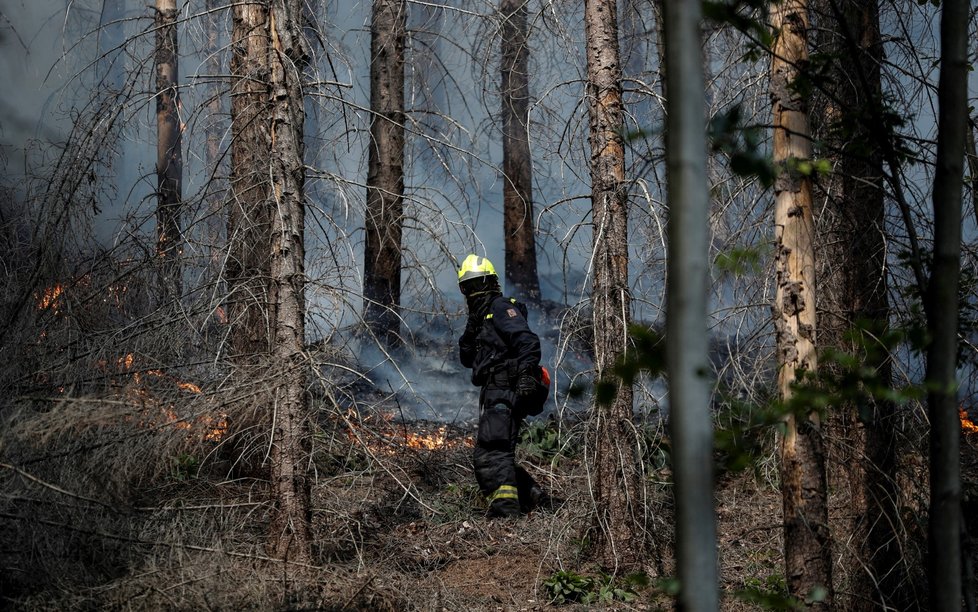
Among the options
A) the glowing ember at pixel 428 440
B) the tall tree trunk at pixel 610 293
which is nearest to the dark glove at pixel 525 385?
the tall tree trunk at pixel 610 293

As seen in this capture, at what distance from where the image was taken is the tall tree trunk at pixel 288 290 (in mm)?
5363

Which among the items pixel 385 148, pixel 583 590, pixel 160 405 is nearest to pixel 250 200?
pixel 160 405

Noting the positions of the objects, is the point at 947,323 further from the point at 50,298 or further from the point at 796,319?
the point at 50,298

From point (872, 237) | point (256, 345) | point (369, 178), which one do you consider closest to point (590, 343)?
point (872, 237)

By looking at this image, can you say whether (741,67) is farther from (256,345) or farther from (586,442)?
(256,345)

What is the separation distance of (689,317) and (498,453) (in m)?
6.41

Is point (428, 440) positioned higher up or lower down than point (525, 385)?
lower down

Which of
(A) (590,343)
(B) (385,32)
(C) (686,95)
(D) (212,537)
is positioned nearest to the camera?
(C) (686,95)

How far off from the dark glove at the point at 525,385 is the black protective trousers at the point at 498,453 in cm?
14

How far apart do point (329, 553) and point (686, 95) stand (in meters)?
5.15

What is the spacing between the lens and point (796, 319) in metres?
4.44

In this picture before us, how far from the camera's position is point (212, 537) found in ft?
16.7

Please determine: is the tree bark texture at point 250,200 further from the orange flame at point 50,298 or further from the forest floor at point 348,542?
the orange flame at point 50,298

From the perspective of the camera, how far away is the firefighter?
766 centimetres
